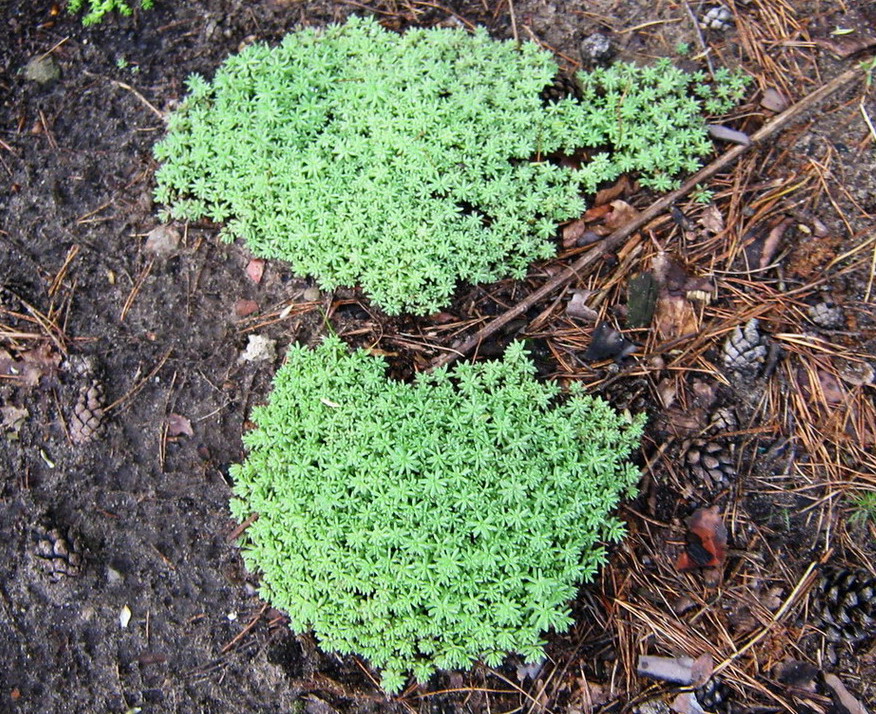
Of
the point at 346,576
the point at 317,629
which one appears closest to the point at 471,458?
the point at 346,576

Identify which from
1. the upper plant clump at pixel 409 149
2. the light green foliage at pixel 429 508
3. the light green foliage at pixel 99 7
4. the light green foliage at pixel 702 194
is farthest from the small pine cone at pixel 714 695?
the light green foliage at pixel 99 7

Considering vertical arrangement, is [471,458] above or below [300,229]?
below

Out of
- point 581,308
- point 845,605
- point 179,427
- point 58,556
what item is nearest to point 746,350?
point 581,308

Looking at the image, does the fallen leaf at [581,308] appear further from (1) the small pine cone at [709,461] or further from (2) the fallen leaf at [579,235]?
(1) the small pine cone at [709,461]

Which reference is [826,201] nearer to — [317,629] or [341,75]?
[341,75]

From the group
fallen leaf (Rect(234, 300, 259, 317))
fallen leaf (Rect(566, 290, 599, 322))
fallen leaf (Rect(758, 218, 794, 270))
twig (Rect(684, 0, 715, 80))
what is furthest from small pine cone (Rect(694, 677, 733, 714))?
twig (Rect(684, 0, 715, 80))

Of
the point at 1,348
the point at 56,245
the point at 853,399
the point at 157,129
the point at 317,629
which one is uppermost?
the point at 157,129

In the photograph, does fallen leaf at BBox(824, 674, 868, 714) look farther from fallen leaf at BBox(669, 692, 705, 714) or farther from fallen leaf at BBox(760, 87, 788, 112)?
fallen leaf at BBox(760, 87, 788, 112)
